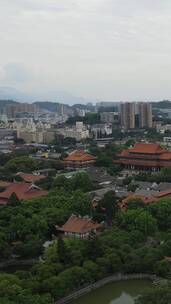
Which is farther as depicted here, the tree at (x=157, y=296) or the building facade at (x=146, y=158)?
the building facade at (x=146, y=158)

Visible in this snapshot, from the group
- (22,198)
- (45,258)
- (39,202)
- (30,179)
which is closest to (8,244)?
(45,258)

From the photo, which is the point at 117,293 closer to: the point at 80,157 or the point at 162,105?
the point at 80,157

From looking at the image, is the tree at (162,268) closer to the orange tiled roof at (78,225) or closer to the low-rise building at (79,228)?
the low-rise building at (79,228)

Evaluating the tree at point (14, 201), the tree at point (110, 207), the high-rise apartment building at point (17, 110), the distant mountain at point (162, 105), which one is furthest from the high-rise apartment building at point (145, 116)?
the tree at point (110, 207)

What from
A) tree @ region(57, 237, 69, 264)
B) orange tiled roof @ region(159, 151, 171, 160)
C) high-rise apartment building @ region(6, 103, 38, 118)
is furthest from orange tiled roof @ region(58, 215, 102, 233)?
high-rise apartment building @ region(6, 103, 38, 118)

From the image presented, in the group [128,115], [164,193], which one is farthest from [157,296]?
[128,115]

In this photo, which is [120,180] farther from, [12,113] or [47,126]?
[12,113]

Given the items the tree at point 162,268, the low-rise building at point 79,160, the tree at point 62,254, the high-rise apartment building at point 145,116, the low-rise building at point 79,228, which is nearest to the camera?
the tree at point 162,268

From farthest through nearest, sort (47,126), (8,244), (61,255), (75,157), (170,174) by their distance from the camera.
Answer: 1. (47,126)
2. (75,157)
3. (170,174)
4. (8,244)
5. (61,255)
